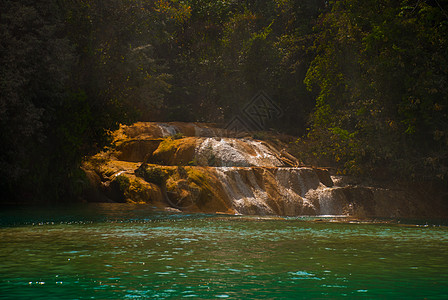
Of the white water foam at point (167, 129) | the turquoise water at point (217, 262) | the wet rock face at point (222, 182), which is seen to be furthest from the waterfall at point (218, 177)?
the turquoise water at point (217, 262)

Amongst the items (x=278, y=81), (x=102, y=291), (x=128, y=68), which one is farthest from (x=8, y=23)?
(x=278, y=81)

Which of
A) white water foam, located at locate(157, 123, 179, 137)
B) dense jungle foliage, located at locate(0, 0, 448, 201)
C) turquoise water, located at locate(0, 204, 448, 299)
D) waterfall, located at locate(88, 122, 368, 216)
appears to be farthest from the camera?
white water foam, located at locate(157, 123, 179, 137)

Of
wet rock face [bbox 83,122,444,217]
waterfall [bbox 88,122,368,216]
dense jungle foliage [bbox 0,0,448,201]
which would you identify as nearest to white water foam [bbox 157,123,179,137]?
waterfall [bbox 88,122,368,216]

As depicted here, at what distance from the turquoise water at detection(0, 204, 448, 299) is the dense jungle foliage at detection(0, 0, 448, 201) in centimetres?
674

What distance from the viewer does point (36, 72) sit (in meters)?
19.3

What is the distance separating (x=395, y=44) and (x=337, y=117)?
598 cm

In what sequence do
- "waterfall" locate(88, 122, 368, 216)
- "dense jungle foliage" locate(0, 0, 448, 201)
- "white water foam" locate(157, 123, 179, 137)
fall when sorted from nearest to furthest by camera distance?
"dense jungle foliage" locate(0, 0, 448, 201), "waterfall" locate(88, 122, 368, 216), "white water foam" locate(157, 123, 179, 137)

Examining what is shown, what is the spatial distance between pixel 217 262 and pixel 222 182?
16.3 metres

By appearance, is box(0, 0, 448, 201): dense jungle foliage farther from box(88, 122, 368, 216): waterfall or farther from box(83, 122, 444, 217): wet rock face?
box(88, 122, 368, 216): waterfall

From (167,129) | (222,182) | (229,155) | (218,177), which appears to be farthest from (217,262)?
(167,129)

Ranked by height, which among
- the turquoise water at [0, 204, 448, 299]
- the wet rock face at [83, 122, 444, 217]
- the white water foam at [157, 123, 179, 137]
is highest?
the white water foam at [157, 123, 179, 137]

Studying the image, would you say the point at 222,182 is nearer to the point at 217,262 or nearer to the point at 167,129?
the point at 167,129

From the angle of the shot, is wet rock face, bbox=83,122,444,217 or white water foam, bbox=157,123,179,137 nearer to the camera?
wet rock face, bbox=83,122,444,217

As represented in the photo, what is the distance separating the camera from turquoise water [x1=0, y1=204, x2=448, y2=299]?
6547 mm
